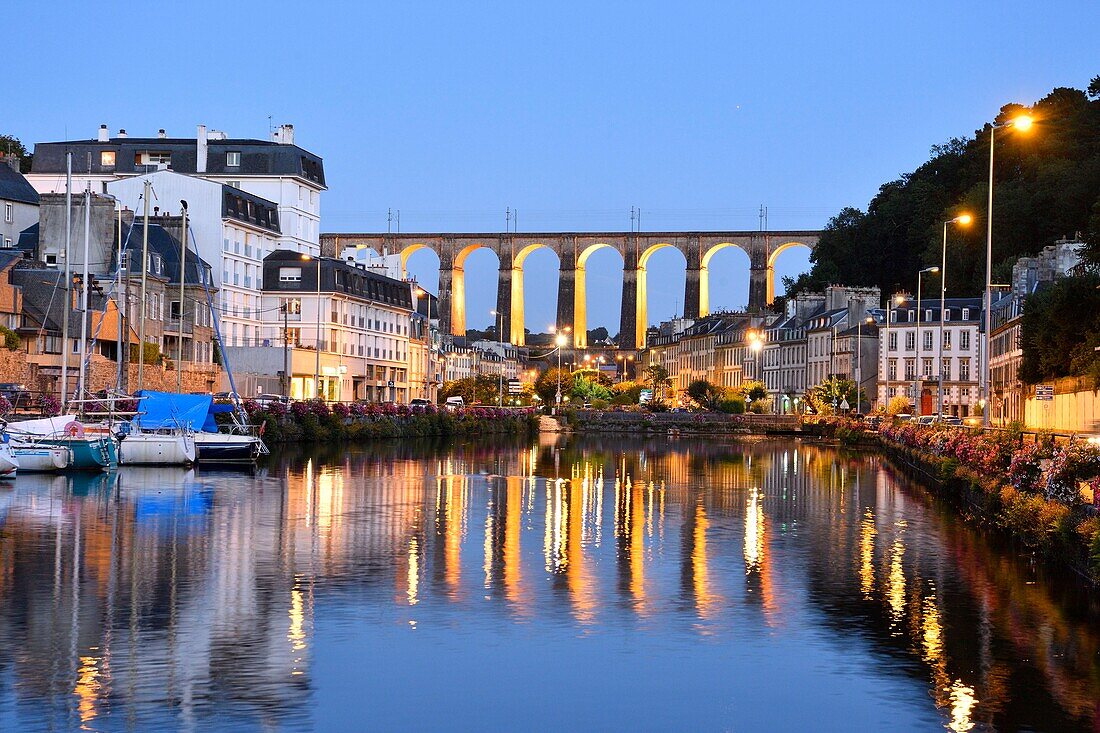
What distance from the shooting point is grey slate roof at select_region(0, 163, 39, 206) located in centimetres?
8319

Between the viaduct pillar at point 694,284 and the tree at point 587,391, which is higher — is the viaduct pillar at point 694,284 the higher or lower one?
the higher one

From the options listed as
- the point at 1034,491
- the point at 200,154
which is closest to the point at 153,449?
the point at 1034,491

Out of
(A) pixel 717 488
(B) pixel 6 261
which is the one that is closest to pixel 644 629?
(A) pixel 717 488

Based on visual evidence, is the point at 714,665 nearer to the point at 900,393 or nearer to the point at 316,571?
the point at 316,571

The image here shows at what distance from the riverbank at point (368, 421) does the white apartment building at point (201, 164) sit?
72.8 feet

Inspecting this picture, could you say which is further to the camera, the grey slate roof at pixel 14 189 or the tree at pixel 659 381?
the tree at pixel 659 381

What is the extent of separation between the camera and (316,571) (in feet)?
66.9

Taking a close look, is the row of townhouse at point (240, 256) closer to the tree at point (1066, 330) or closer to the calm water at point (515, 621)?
the tree at point (1066, 330)

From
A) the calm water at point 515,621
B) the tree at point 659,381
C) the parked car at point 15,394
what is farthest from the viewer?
the tree at point 659,381

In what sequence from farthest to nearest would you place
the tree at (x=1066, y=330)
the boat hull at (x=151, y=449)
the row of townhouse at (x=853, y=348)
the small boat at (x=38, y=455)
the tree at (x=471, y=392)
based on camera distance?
the tree at (x=471, y=392)
the row of townhouse at (x=853, y=348)
the tree at (x=1066, y=330)
the boat hull at (x=151, y=449)
the small boat at (x=38, y=455)

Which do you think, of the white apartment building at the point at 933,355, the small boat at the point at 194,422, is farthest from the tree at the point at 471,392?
the small boat at the point at 194,422

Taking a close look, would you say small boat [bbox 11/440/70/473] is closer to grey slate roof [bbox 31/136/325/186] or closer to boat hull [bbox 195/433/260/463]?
boat hull [bbox 195/433/260/463]

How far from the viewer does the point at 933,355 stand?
114875mm

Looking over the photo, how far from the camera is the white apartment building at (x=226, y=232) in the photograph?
92125 mm
